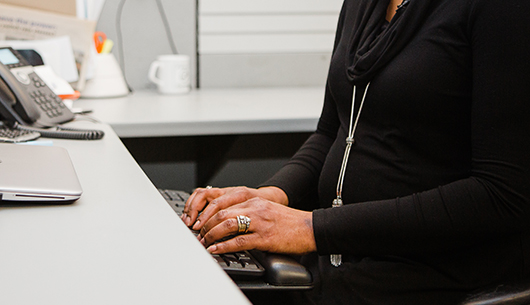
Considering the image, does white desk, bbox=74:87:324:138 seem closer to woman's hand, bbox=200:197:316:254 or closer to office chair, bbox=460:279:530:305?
woman's hand, bbox=200:197:316:254

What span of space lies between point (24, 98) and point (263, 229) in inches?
23.1

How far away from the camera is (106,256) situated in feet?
1.50

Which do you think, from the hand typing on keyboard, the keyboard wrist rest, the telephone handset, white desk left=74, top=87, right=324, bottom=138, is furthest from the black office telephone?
the keyboard wrist rest

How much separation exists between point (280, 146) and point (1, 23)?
1027 millimetres

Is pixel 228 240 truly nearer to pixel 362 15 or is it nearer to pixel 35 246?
pixel 35 246

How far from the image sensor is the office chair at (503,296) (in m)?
0.60

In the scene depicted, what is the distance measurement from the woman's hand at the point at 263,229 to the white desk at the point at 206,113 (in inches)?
22.0

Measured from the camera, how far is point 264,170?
2.06m

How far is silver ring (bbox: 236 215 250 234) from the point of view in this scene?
27.0 inches

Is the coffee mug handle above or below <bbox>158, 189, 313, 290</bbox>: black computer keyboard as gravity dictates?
below

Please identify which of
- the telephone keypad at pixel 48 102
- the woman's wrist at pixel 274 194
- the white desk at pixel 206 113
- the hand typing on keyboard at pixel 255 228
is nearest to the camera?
the hand typing on keyboard at pixel 255 228

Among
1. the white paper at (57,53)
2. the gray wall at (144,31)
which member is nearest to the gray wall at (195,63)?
the gray wall at (144,31)

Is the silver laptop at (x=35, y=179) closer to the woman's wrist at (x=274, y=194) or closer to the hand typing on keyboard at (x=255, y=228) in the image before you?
the hand typing on keyboard at (x=255, y=228)

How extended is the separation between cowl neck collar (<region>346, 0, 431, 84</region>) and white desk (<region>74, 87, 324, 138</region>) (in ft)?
1.52
